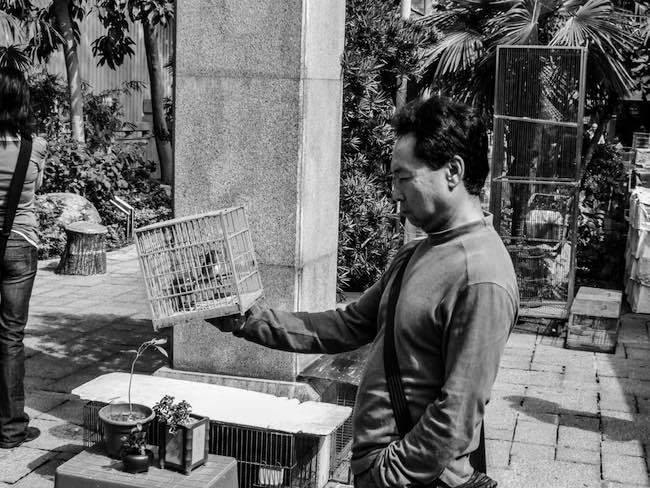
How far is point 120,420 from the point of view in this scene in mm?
4180

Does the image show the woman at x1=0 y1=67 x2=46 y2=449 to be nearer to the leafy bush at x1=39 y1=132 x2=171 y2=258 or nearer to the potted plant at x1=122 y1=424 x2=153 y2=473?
the potted plant at x1=122 y1=424 x2=153 y2=473

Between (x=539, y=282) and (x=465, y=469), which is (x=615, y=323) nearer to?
(x=539, y=282)

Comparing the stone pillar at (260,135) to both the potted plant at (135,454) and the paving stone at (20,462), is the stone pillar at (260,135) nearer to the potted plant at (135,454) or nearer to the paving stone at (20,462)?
the paving stone at (20,462)

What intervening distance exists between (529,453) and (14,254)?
10.9ft

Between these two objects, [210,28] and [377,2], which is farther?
[377,2]

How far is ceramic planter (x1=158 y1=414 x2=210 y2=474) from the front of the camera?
381cm

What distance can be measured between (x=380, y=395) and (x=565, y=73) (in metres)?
7.85

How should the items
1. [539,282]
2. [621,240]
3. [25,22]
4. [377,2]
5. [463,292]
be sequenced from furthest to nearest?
[25,22] < [621,240] < [539,282] < [377,2] < [463,292]

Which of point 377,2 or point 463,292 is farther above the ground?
point 377,2

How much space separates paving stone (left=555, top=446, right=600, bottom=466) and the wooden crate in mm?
2690

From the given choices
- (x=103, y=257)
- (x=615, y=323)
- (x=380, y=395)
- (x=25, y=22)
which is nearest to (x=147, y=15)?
(x=25, y=22)

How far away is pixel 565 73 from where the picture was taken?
9.70m

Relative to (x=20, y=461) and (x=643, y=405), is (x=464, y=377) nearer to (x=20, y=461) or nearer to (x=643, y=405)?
(x=20, y=461)

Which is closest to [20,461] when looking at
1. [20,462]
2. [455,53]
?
[20,462]
